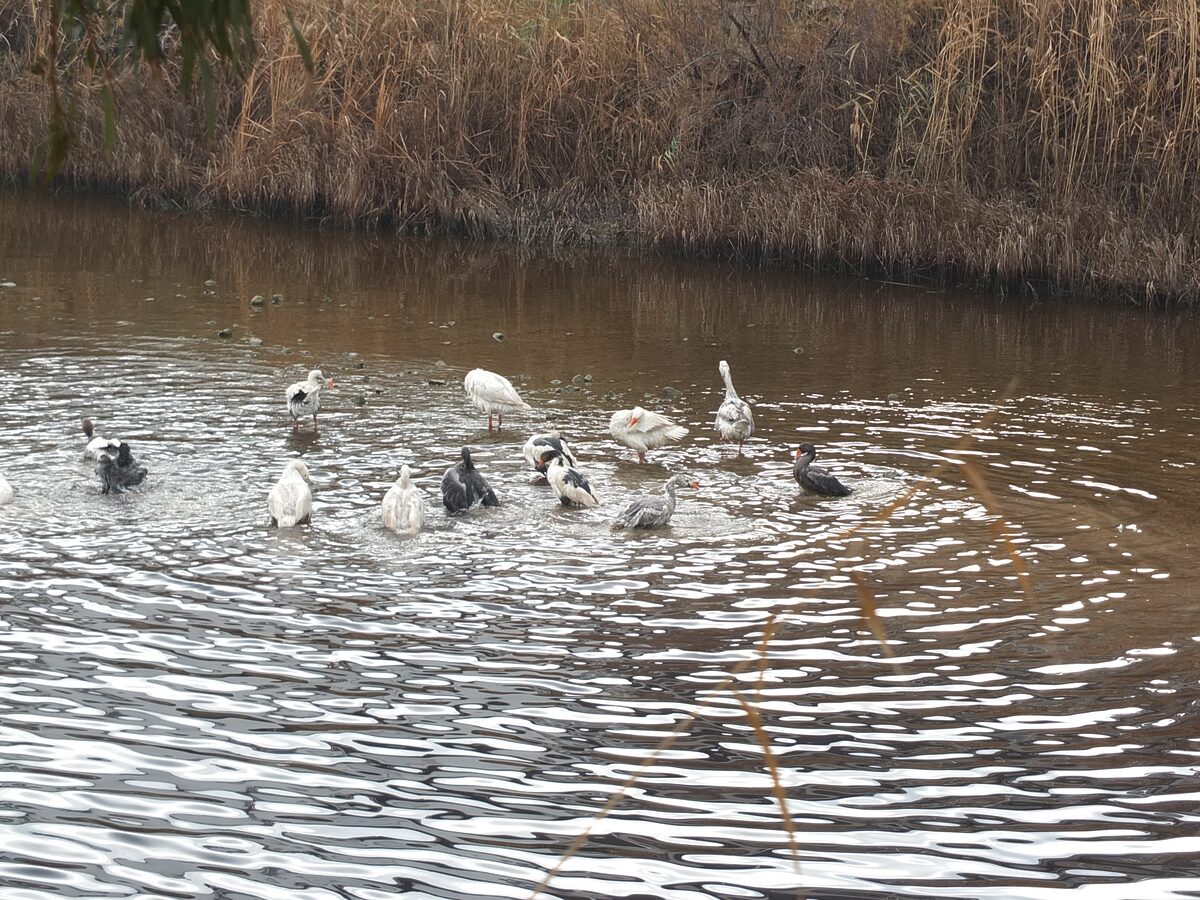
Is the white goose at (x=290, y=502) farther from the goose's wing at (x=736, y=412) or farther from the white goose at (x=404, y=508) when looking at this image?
the goose's wing at (x=736, y=412)

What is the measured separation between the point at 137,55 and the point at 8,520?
531cm

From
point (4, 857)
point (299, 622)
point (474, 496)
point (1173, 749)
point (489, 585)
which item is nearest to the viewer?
point (4, 857)

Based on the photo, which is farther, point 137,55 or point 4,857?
point 4,857

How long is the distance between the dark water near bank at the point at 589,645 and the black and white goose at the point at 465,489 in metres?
0.12

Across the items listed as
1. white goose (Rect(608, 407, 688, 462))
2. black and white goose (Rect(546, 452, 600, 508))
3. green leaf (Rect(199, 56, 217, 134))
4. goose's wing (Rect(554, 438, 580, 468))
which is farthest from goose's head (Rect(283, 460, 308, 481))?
green leaf (Rect(199, 56, 217, 134))

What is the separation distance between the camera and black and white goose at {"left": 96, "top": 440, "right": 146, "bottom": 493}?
961cm

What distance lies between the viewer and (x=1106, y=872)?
17.5 ft

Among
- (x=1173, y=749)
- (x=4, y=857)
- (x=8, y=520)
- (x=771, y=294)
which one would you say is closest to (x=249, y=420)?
(x=8, y=520)

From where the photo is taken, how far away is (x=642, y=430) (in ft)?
36.7

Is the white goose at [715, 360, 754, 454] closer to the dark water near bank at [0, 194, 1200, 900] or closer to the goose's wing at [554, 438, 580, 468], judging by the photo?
the dark water near bank at [0, 194, 1200, 900]

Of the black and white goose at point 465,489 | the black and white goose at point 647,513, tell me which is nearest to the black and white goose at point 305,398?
the black and white goose at point 465,489

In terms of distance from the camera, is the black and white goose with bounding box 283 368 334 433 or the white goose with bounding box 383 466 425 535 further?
the black and white goose with bounding box 283 368 334 433

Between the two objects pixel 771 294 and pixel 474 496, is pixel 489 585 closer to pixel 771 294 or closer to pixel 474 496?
pixel 474 496

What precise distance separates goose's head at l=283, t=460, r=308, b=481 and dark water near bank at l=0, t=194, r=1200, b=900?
25cm
